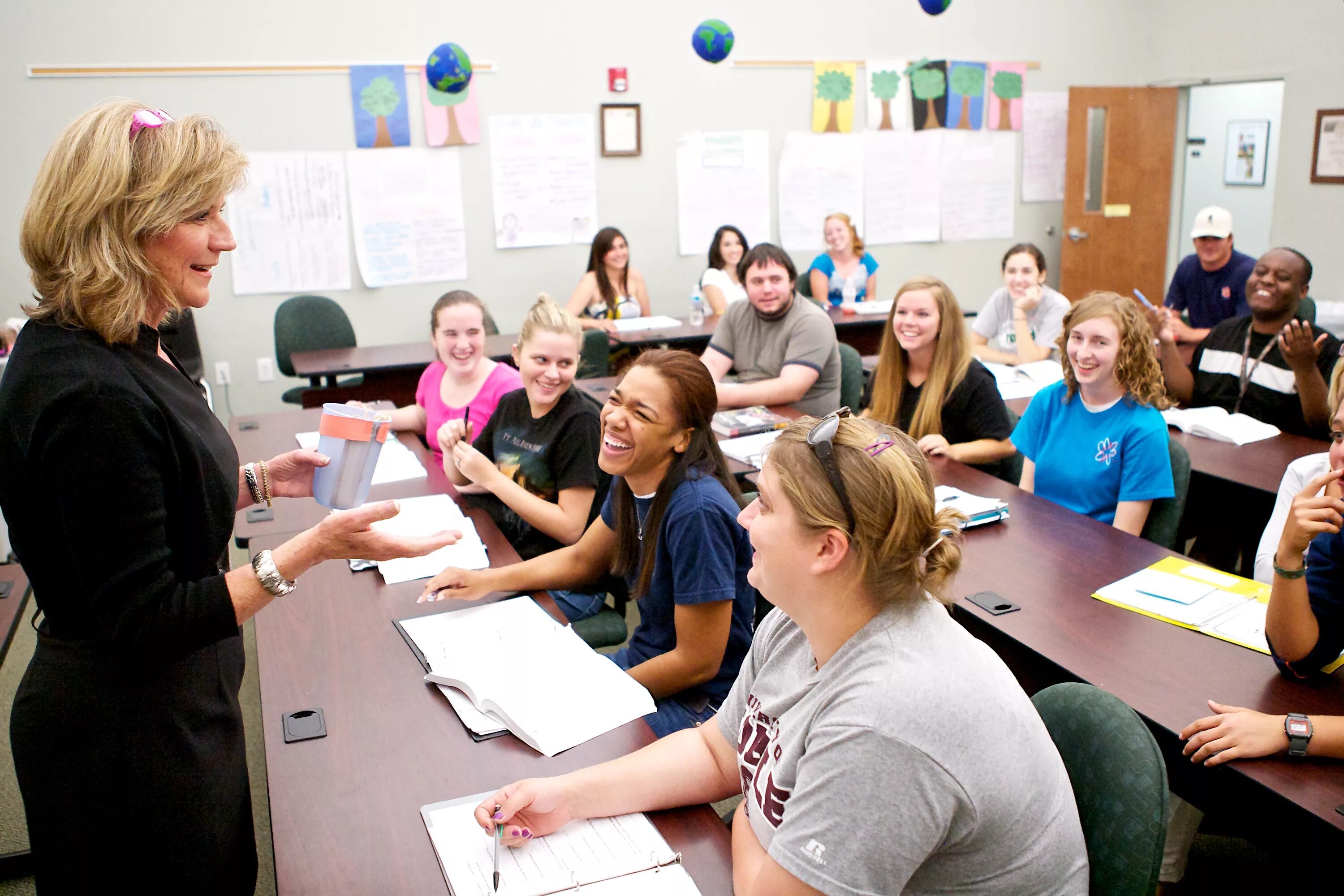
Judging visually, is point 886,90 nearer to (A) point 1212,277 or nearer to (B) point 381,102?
(A) point 1212,277

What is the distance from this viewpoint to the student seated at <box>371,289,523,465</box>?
3.06 metres

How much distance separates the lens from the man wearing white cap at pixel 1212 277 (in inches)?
210

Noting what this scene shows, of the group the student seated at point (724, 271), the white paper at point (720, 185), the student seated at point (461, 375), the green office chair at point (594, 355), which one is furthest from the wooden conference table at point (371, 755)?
the white paper at point (720, 185)

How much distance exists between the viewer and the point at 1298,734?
1.47 meters

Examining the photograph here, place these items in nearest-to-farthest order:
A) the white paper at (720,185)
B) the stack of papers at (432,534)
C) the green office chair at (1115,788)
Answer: the green office chair at (1115,788) < the stack of papers at (432,534) < the white paper at (720,185)

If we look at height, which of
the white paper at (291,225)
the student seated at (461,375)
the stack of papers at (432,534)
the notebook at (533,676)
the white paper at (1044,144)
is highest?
the white paper at (1044,144)

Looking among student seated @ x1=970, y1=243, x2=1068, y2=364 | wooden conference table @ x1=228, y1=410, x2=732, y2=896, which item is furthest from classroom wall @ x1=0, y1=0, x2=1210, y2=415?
wooden conference table @ x1=228, y1=410, x2=732, y2=896

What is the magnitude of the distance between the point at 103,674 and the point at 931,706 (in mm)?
1046

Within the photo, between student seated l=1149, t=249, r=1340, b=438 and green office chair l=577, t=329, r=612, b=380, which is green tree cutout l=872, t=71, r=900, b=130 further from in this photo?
student seated l=1149, t=249, r=1340, b=438

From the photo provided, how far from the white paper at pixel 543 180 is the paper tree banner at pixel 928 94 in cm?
239

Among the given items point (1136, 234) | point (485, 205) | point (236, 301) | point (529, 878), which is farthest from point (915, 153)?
point (529, 878)

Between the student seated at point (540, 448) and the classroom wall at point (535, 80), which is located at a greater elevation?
the classroom wall at point (535, 80)

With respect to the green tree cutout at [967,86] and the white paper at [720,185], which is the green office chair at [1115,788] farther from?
the green tree cutout at [967,86]

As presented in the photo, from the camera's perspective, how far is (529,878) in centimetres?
120
